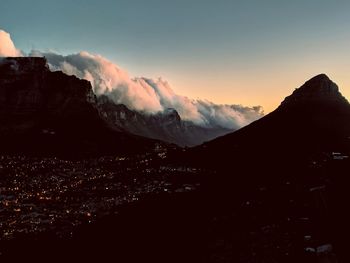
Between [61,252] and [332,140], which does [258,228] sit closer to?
[61,252]

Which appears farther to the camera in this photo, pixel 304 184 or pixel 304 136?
pixel 304 136

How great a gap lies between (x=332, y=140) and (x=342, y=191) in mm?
108257

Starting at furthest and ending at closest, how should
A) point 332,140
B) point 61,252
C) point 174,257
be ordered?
1. point 332,140
2. point 61,252
3. point 174,257

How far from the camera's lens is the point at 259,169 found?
157 metres

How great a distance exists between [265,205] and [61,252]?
4639 centimetres

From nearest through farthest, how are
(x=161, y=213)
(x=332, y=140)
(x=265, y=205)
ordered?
1. (x=265, y=205)
2. (x=161, y=213)
3. (x=332, y=140)

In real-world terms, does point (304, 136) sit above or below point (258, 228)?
above

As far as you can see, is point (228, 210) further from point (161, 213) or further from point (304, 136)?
point (304, 136)

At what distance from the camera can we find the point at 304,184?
4483 inches

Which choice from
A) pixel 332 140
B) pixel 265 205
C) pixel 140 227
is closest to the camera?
pixel 265 205

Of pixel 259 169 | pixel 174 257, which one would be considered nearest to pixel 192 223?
pixel 174 257

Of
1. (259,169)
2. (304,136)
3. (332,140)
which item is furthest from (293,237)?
(304,136)

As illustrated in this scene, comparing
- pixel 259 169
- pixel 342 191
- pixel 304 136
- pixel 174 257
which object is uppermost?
pixel 304 136

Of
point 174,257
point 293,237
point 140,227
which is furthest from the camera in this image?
point 140,227
